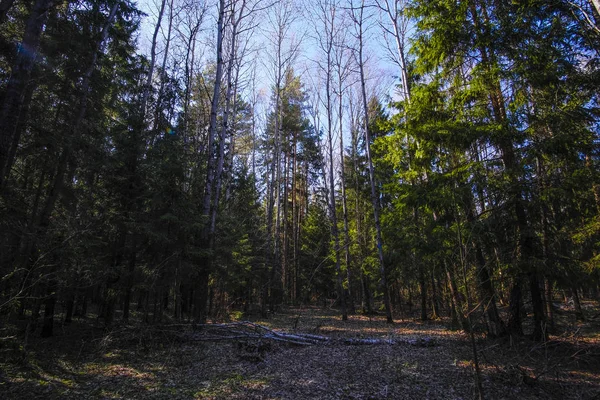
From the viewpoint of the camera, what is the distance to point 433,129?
23.1 feet

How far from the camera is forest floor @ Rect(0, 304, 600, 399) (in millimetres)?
4852

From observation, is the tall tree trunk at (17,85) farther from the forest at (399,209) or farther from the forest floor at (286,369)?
the forest floor at (286,369)

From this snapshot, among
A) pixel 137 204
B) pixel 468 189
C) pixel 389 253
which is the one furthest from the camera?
pixel 389 253

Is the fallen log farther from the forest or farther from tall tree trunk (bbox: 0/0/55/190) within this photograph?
tall tree trunk (bbox: 0/0/55/190)

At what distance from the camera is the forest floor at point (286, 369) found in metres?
4.85

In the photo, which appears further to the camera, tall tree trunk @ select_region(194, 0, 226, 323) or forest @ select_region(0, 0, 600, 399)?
tall tree trunk @ select_region(194, 0, 226, 323)

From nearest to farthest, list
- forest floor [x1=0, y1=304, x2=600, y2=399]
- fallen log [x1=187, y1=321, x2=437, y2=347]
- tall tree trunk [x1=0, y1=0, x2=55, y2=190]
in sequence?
tall tree trunk [x1=0, y1=0, x2=55, y2=190]
forest floor [x1=0, y1=304, x2=600, y2=399]
fallen log [x1=187, y1=321, x2=437, y2=347]

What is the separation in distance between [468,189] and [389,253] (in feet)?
27.1

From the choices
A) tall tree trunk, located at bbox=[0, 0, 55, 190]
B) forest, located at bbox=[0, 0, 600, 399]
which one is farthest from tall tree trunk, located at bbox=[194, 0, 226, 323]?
tall tree trunk, located at bbox=[0, 0, 55, 190]

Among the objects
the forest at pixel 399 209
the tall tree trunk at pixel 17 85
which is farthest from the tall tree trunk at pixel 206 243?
the tall tree trunk at pixel 17 85

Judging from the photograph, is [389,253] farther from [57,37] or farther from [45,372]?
[57,37]

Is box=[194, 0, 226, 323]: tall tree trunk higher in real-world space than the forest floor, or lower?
higher

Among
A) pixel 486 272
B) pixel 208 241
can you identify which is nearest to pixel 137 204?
pixel 208 241

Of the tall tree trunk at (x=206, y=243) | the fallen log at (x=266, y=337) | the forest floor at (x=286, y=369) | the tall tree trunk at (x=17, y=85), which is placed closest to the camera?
the tall tree trunk at (x=17, y=85)
